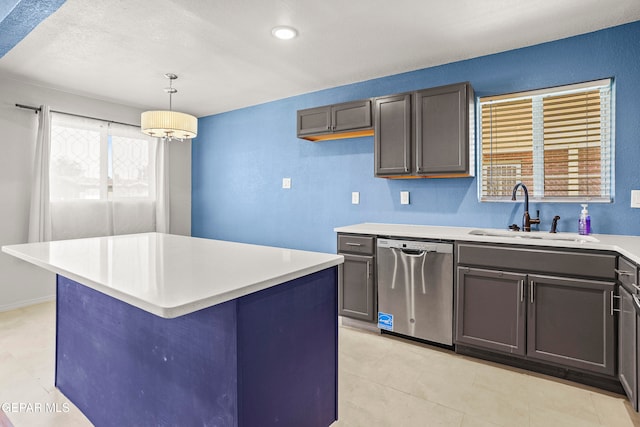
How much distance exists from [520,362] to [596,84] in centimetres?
216

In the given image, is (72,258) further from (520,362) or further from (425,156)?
(520,362)

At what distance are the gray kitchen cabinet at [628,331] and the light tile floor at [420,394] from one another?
0.59ft

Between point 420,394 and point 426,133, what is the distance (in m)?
2.01

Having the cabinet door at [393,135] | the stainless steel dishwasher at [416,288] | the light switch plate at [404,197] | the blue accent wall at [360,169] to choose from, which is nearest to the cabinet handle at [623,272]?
the blue accent wall at [360,169]

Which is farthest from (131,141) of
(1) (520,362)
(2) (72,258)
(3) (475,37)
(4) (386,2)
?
(1) (520,362)

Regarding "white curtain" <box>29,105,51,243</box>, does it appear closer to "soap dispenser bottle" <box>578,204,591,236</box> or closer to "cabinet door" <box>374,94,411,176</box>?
"cabinet door" <box>374,94,411,176</box>

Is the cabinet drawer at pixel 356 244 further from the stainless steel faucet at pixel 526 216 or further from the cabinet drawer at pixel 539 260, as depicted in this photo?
the stainless steel faucet at pixel 526 216

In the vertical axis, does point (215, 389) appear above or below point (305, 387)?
above

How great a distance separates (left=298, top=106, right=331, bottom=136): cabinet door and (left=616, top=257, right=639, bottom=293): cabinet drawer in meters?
2.52

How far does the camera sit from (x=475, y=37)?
2654 millimetres

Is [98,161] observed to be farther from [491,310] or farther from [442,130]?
[491,310]

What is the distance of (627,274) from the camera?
1.91 meters

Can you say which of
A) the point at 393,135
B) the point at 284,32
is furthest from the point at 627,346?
the point at 284,32

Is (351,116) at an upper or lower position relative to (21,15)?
lower
